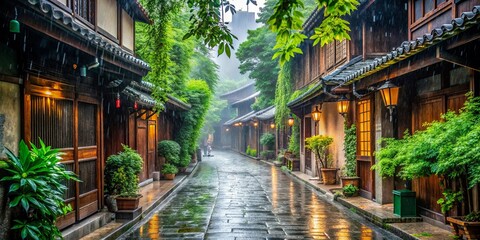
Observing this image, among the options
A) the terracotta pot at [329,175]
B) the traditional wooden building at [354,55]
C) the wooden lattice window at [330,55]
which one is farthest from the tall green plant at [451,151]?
the wooden lattice window at [330,55]

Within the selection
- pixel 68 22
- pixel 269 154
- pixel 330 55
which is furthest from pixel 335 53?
pixel 269 154

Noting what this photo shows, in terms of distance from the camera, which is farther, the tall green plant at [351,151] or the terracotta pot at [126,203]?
the tall green plant at [351,151]

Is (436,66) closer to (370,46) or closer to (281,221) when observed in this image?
(281,221)

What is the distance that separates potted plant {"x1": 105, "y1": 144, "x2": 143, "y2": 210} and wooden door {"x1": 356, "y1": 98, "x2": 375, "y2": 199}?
6.72 m

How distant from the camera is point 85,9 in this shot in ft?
32.5

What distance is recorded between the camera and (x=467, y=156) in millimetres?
5992

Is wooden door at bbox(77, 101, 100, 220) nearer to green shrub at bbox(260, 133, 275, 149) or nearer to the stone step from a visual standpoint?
the stone step

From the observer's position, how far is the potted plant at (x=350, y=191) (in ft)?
42.9

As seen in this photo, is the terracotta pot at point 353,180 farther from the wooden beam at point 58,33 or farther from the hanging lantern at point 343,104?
the wooden beam at point 58,33

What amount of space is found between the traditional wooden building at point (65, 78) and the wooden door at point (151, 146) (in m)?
7.48

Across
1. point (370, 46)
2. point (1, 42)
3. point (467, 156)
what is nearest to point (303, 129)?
point (370, 46)

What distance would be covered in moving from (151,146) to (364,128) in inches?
379

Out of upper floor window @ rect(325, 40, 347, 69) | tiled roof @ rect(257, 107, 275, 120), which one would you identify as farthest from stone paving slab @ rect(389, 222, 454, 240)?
tiled roof @ rect(257, 107, 275, 120)

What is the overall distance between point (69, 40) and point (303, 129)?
18.4 metres
